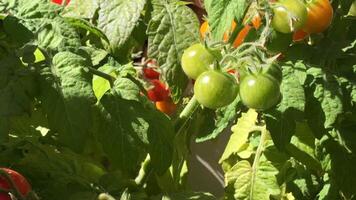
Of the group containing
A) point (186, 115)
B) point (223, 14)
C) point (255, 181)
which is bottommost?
point (255, 181)

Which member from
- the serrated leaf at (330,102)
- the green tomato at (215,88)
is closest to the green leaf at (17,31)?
the green tomato at (215,88)

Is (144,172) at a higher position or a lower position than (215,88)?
lower

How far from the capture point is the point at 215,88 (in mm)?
854

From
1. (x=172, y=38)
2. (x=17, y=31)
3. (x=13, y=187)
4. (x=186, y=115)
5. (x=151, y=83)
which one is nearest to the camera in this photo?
(x=13, y=187)

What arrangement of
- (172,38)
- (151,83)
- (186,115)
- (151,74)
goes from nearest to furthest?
(172,38) → (186,115) → (151,83) → (151,74)

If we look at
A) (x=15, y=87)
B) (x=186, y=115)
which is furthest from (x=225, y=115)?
(x=15, y=87)

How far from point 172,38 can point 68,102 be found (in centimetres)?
23

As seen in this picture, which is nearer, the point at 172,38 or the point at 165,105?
the point at 172,38

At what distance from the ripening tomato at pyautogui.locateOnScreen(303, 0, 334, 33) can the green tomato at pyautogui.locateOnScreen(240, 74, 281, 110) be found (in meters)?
0.17

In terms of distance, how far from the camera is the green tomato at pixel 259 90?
85cm

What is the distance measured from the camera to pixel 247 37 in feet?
3.23

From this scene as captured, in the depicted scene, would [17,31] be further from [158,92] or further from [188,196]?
[158,92]

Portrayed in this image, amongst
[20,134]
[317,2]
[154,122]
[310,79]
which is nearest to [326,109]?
[310,79]

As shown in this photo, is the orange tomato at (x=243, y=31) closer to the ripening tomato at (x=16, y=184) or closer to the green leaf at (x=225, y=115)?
the green leaf at (x=225, y=115)
